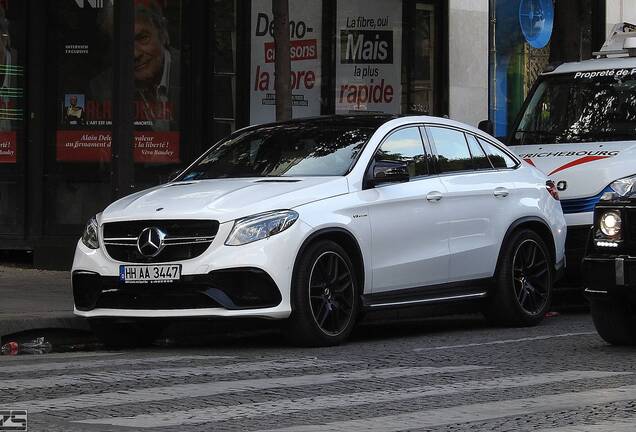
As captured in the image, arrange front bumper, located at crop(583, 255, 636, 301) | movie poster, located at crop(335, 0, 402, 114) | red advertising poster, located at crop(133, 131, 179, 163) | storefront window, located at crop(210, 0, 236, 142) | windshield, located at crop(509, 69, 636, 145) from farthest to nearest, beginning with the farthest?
movie poster, located at crop(335, 0, 402, 114) → storefront window, located at crop(210, 0, 236, 142) → red advertising poster, located at crop(133, 131, 179, 163) → windshield, located at crop(509, 69, 636, 145) → front bumper, located at crop(583, 255, 636, 301)

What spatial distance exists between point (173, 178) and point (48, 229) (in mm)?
5613

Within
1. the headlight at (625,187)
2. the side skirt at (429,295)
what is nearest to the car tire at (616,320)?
the headlight at (625,187)

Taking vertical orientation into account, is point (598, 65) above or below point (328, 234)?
above

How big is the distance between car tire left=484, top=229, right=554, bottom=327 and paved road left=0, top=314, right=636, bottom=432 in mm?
969

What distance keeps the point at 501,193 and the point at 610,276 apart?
2337 millimetres

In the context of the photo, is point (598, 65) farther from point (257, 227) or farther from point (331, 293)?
point (257, 227)

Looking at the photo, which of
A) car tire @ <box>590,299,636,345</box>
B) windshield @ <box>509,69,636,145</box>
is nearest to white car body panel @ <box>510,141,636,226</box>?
windshield @ <box>509,69,636,145</box>

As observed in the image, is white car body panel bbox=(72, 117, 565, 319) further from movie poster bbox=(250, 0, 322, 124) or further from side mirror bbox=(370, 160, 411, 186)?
movie poster bbox=(250, 0, 322, 124)

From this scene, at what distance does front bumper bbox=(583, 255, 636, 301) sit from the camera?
9281 mm

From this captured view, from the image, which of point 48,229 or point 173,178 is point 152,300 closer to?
point 173,178

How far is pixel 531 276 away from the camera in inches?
465

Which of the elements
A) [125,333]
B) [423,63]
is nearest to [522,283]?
[125,333]

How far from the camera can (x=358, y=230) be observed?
10.1 metres

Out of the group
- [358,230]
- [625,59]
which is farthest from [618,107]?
[358,230]
